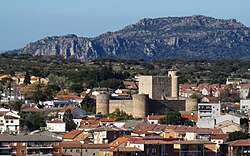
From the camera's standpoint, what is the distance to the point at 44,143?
39344 millimetres

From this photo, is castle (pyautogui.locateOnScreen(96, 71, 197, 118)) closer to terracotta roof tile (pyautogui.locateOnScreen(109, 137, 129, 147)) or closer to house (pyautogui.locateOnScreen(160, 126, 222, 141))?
house (pyautogui.locateOnScreen(160, 126, 222, 141))

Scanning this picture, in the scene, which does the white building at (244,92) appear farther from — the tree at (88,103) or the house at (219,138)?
the house at (219,138)

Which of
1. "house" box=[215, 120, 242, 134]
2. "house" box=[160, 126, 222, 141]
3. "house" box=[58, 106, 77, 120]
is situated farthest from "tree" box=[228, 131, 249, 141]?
"house" box=[58, 106, 77, 120]

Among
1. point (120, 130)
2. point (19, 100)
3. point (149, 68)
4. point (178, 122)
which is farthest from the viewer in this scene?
point (149, 68)

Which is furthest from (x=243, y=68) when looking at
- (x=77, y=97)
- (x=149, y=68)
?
(x=77, y=97)

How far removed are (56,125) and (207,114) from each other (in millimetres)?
9666

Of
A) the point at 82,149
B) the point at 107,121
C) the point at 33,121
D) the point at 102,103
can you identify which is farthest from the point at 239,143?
the point at 102,103

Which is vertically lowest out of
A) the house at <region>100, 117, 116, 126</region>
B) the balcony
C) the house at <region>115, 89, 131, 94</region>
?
the balcony

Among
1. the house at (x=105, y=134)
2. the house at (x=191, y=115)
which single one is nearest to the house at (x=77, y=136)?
the house at (x=105, y=134)

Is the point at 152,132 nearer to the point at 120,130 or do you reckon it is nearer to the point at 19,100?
the point at 120,130

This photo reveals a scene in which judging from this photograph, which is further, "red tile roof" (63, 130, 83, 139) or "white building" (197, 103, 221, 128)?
"white building" (197, 103, 221, 128)

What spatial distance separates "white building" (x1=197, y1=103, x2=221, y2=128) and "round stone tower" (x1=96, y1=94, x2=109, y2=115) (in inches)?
205

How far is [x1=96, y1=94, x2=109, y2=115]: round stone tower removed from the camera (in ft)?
189

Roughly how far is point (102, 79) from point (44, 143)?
41.4 m
